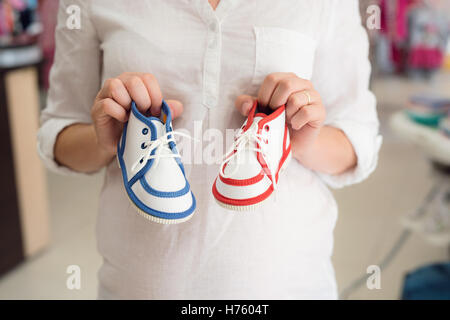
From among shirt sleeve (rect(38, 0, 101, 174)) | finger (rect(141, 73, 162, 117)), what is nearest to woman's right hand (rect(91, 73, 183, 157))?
finger (rect(141, 73, 162, 117))

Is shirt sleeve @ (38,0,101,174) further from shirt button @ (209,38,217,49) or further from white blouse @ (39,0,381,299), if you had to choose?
shirt button @ (209,38,217,49)

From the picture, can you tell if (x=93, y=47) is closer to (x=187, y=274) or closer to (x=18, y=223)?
(x=187, y=274)

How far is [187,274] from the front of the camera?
19.3 inches

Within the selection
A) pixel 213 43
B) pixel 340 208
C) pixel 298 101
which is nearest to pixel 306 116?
pixel 298 101

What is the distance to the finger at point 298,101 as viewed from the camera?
406 millimetres

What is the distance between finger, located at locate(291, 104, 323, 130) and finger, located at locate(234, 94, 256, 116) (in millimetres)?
45

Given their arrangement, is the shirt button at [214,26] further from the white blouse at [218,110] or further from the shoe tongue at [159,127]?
the shoe tongue at [159,127]

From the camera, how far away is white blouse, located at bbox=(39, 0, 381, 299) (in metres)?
0.46

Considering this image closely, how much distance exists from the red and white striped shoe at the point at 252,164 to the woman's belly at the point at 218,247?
65 millimetres

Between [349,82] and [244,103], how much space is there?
140 mm

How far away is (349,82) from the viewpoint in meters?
0.51

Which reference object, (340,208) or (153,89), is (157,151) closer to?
(153,89)

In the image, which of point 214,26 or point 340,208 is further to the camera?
point 340,208
